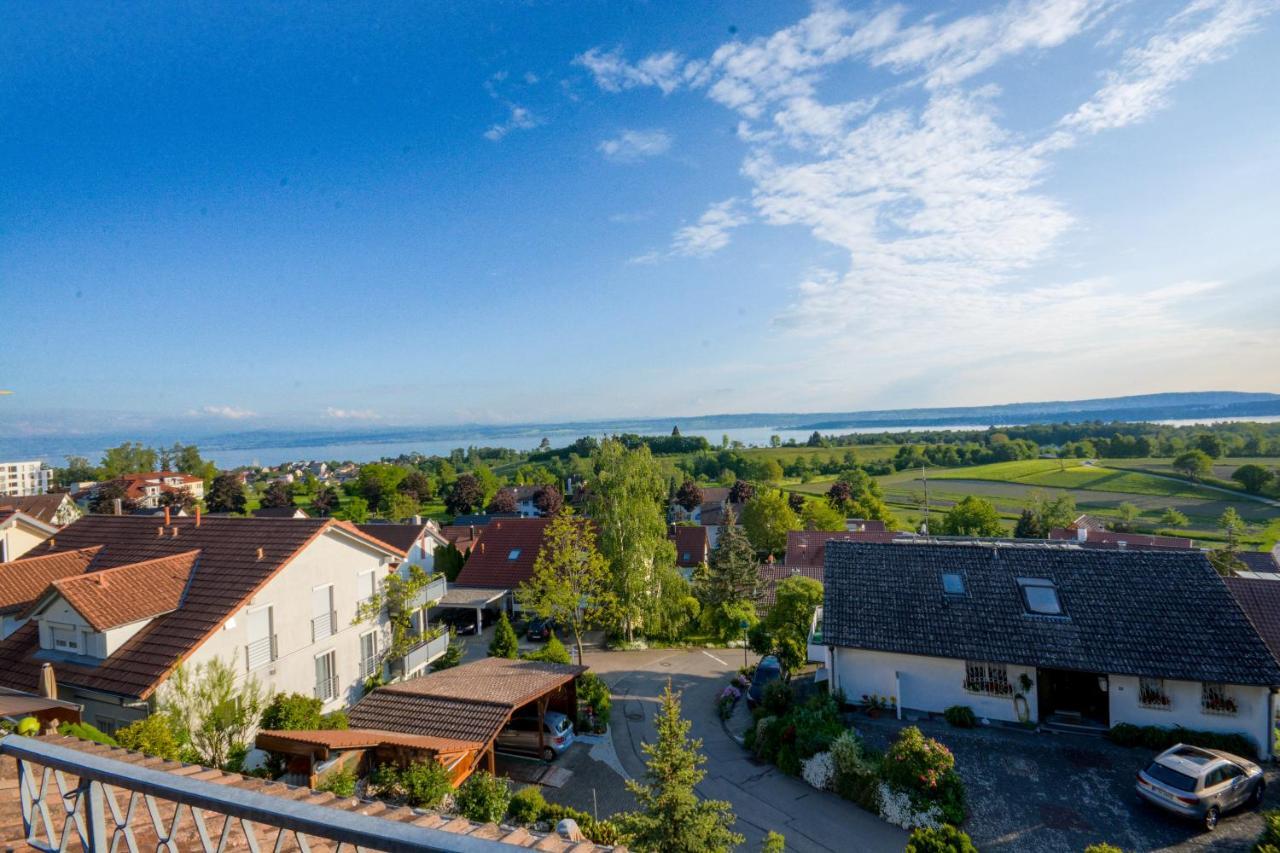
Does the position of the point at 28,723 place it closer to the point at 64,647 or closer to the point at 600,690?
the point at 64,647

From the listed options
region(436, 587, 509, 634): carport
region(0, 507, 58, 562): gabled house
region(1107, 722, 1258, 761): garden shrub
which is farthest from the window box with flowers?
region(0, 507, 58, 562): gabled house

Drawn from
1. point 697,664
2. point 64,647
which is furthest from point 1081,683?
point 64,647

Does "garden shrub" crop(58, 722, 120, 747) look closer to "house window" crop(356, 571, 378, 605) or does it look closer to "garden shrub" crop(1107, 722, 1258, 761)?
"house window" crop(356, 571, 378, 605)

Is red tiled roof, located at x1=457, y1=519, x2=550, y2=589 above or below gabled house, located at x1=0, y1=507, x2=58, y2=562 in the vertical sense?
below

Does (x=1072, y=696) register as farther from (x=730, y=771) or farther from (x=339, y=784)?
(x=339, y=784)

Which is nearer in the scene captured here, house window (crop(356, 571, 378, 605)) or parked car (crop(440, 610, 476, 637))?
house window (crop(356, 571, 378, 605))

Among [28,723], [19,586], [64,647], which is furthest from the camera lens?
[19,586]

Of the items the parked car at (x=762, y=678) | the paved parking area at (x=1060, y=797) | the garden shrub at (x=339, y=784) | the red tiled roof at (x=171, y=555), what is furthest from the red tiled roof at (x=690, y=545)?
the garden shrub at (x=339, y=784)
